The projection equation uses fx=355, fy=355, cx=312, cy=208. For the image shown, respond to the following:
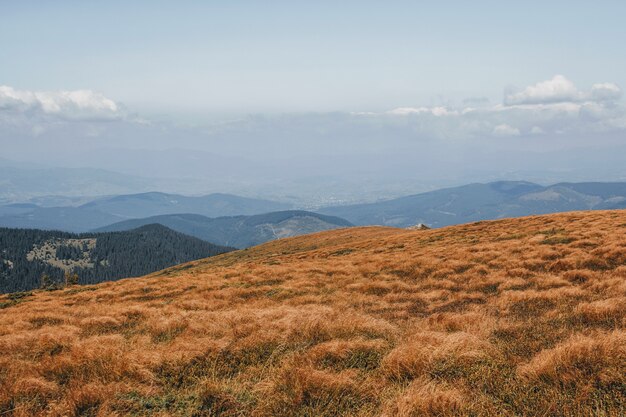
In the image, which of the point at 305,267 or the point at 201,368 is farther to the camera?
the point at 305,267

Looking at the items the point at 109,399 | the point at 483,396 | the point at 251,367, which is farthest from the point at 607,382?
the point at 109,399

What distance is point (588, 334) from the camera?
27.0 feet

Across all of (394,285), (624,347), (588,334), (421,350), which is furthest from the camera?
(394,285)

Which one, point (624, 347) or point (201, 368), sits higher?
point (624, 347)

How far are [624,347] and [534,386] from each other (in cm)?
223

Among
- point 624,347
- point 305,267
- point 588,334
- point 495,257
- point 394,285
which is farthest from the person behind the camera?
point 305,267

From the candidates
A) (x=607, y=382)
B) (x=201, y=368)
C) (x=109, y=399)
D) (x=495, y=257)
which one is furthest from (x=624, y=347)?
(x=495, y=257)

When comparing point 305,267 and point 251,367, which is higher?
point 251,367

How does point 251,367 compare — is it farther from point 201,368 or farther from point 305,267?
point 305,267

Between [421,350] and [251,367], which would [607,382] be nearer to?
[421,350]

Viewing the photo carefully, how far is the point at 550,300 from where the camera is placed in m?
11.7

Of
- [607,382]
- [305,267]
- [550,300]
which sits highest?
[607,382]

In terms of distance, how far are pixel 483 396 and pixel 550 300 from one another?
25.6 feet

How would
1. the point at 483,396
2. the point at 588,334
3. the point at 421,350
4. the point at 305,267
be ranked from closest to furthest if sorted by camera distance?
1. the point at 483,396
2. the point at 421,350
3. the point at 588,334
4. the point at 305,267
